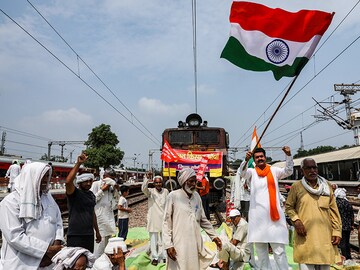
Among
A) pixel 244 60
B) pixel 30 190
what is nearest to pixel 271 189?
pixel 244 60

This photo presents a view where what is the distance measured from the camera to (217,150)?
37.2 ft

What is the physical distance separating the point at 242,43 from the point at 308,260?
2824 mm

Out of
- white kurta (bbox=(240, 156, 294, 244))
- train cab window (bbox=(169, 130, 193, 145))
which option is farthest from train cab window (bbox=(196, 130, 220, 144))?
white kurta (bbox=(240, 156, 294, 244))

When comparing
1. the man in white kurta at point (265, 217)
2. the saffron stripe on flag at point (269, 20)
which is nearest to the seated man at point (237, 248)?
the man in white kurta at point (265, 217)

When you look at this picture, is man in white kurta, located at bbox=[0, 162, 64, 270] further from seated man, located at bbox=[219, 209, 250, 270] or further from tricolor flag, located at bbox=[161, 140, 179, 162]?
tricolor flag, located at bbox=[161, 140, 179, 162]

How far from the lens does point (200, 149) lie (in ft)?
37.1

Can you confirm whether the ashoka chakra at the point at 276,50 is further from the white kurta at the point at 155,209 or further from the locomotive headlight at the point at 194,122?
the locomotive headlight at the point at 194,122

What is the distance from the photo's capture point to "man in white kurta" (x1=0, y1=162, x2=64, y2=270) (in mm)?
2459

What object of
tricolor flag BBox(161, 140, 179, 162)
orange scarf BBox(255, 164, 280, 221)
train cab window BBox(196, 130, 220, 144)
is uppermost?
train cab window BBox(196, 130, 220, 144)

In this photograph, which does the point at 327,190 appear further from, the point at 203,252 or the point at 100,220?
the point at 100,220

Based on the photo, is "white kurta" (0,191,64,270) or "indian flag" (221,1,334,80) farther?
"indian flag" (221,1,334,80)

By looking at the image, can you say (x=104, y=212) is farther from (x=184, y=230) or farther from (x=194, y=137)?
(x=194, y=137)

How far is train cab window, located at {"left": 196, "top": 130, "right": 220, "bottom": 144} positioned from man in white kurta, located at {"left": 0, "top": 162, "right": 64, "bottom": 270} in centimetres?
907

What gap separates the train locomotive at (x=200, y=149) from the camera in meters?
10.7
